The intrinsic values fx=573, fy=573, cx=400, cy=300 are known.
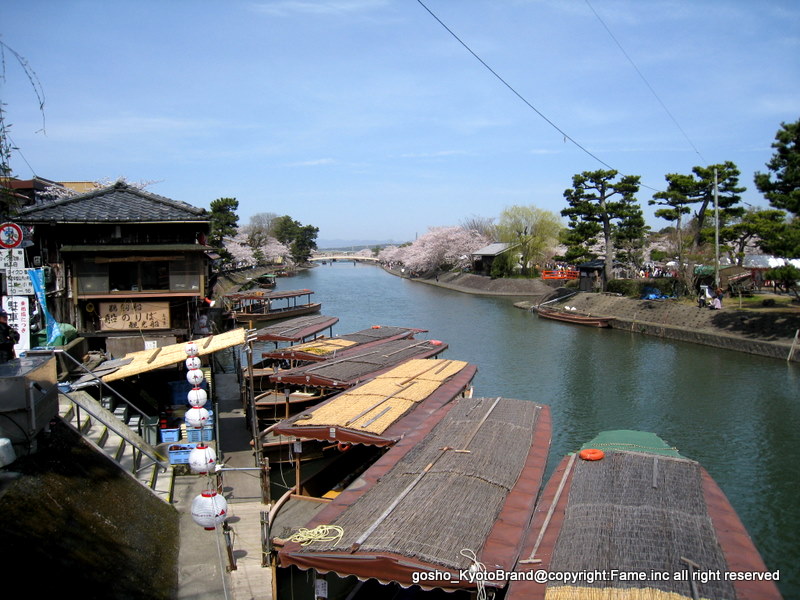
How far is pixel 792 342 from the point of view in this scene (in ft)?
91.6

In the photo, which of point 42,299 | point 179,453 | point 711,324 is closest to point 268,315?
point 42,299

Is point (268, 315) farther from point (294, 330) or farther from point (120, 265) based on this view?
point (120, 265)

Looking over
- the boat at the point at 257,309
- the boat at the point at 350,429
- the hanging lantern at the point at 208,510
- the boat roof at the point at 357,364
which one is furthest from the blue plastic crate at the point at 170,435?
the boat at the point at 257,309

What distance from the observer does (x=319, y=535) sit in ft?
21.3

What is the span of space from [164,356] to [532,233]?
5788 cm

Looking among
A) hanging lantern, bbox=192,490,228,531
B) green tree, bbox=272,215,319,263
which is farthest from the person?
green tree, bbox=272,215,319,263

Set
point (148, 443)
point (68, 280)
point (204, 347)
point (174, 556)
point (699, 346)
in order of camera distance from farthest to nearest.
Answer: point (699, 346) < point (68, 280) < point (204, 347) < point (148, 443) < point (174, 556)

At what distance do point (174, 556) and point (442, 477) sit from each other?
4247 millimetres

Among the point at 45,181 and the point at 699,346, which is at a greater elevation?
the point at 45,181

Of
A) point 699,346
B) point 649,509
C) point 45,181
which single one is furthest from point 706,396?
point 45,181

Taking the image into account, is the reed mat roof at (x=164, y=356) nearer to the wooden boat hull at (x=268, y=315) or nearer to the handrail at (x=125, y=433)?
the handrail at (x=125, y=433)

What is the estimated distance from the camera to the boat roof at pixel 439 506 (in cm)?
600

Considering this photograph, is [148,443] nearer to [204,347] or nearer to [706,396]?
[204,347]

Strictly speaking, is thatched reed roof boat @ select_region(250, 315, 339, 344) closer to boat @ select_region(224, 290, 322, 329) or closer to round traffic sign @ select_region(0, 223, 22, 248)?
round traffic sign @ select_region(0, 223, 22, 248)
